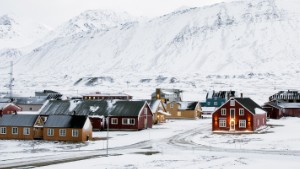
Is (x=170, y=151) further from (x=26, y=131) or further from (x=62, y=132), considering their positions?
(x=26, y=131)

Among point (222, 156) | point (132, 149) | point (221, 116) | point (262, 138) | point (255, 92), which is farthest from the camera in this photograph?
point (255, 92)

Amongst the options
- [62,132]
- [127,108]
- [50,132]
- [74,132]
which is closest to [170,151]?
[74,132]

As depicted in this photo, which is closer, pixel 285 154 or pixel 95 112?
pixel 285 154

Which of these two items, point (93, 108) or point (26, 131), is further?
point (93, 108)

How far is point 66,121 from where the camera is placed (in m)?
70.7

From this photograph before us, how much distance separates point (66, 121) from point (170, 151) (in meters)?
21.9

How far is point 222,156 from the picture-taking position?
162ft

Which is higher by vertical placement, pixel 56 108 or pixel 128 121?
pixel 56 108

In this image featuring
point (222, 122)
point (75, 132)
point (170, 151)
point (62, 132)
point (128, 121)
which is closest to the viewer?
point (170, 151)

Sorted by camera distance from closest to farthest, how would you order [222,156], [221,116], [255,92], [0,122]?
[222,156], [0,122], [221,116], [255,92]

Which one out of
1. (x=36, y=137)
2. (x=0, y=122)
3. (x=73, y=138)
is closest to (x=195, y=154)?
(x=73, y=138)

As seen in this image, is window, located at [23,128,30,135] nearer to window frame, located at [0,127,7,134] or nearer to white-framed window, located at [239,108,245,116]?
window frame, located at [0,127,7,134]

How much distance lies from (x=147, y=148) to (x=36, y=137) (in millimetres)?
22231

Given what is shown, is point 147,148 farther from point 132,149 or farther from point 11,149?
point 11,149
